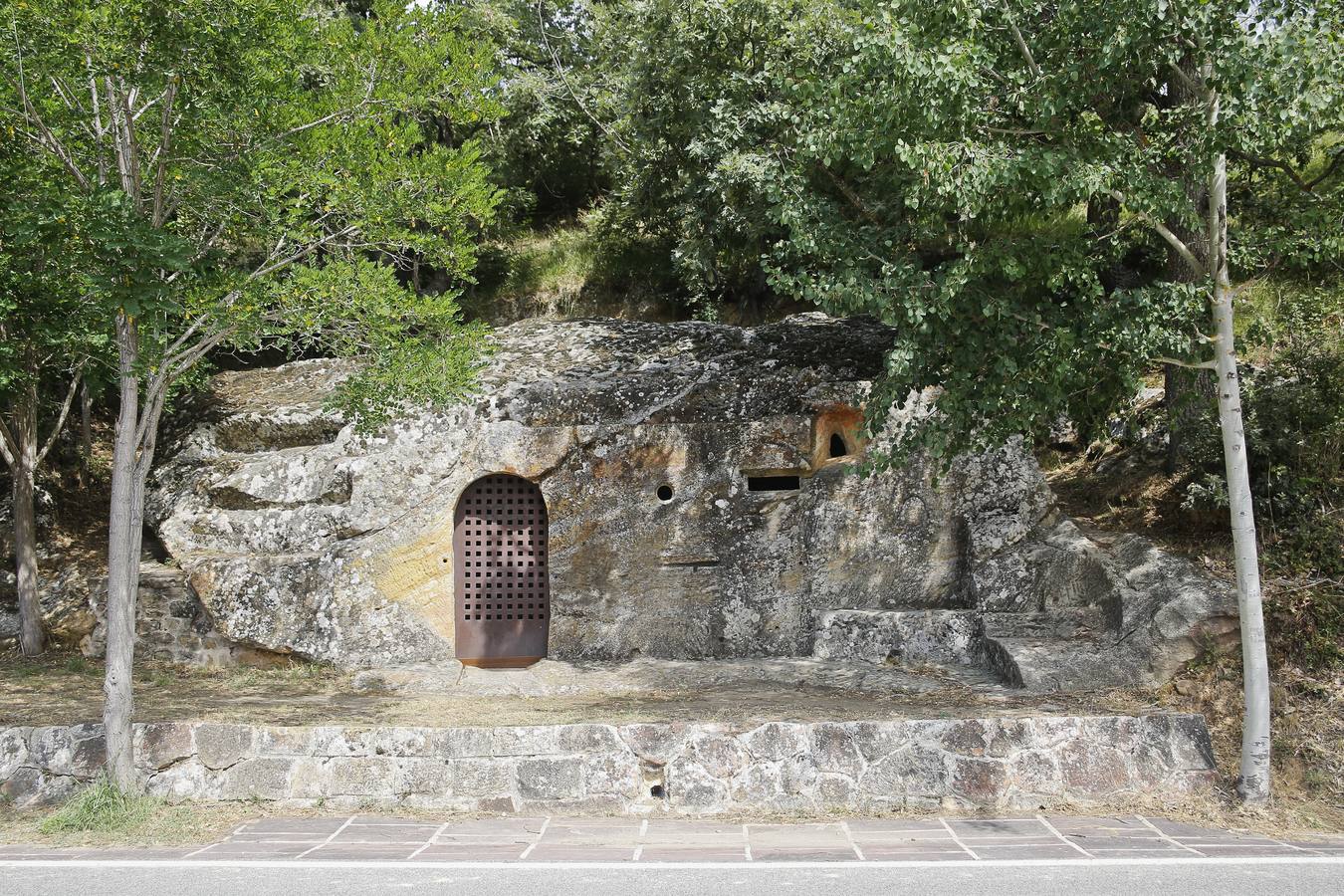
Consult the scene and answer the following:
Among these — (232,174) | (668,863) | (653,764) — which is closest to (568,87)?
(232,174)

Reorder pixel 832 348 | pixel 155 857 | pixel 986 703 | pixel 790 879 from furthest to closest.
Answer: pixel 832 348 < pixel 986 703 < pixel 155 857 < pixel 790 879

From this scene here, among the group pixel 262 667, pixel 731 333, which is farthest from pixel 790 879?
pixel 731 333

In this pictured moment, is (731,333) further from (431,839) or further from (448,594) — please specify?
(431,839)

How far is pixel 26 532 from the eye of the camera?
38.3 feet

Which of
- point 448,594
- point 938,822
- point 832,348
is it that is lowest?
point 938,822

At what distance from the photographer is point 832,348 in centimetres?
1256

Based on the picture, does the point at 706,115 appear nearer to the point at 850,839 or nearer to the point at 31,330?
the point at 31,330

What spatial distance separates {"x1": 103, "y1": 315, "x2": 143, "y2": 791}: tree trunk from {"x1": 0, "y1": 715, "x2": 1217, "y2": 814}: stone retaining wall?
1.28 feet

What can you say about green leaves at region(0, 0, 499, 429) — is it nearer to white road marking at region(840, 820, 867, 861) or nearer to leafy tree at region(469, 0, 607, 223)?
white road marking at region(840, 820, 867, 861)

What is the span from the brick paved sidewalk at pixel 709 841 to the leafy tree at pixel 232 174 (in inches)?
59.1

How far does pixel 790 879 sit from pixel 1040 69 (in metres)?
6.43

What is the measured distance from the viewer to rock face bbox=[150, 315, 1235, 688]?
1067 cm

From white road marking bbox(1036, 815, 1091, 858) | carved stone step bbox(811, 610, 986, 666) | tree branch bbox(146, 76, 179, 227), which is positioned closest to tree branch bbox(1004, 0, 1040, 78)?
carved stone step bbox(811, 610, 986, 666)

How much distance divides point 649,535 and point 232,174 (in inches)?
220
